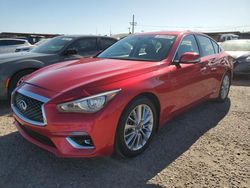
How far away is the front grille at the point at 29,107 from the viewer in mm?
2995

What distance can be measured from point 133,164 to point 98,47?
4.69m

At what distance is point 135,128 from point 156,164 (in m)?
0.51

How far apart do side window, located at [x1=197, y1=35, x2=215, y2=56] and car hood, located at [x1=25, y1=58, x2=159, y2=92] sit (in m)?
1.67

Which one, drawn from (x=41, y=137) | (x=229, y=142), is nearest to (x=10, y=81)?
(x=41, y=137)

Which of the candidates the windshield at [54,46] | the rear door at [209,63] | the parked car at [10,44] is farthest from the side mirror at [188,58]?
the parked car at [10,44]

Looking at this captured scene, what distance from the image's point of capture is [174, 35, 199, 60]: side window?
4236 millimetres

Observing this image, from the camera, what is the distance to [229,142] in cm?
397

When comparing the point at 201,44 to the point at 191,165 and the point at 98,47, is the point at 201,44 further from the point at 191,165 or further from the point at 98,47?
the point at 98,47

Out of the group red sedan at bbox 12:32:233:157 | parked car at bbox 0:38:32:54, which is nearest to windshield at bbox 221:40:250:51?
red sedan at bbox 12:32:233:157

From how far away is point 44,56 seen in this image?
6.17 metres

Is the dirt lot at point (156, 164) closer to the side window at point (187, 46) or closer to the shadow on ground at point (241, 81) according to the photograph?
the side window at point (187, 46)

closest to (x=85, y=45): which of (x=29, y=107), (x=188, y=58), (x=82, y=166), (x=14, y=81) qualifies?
(x=14, y=81)

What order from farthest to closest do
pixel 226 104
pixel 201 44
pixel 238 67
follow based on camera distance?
pixel 238 67 < pixel 226 104 < pixel 201 44

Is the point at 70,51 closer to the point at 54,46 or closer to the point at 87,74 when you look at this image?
the point at 54,46
